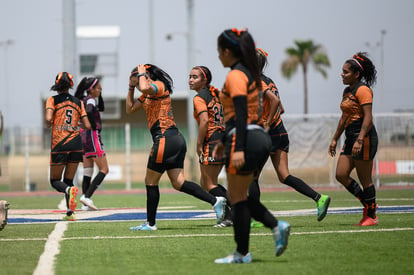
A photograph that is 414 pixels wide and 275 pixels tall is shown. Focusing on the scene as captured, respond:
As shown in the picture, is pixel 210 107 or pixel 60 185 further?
pixel 60 185

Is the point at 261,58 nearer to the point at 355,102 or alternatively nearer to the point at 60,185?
the point at 355,102

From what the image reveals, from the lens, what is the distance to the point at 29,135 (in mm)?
28531

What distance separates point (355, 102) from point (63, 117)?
15.2ft

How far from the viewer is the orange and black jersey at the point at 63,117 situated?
11914 mm

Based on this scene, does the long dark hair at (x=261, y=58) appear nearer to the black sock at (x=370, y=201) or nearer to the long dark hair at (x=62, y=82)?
the black sock at (x=370, y=201)

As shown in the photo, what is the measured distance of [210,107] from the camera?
9984 millimetres

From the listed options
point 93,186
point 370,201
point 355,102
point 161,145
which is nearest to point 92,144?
point 93,186

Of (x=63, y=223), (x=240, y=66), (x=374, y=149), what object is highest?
(x=240, y=66)

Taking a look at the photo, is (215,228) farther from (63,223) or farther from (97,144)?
(97,144)

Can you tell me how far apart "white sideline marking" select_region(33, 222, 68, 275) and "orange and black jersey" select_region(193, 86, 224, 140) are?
225 cm

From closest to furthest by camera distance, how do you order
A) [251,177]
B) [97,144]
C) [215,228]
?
1. [251,177]
2. [215,228]
3. [97,144]

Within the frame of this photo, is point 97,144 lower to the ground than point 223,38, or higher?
lower

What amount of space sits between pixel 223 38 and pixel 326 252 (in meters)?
2.22

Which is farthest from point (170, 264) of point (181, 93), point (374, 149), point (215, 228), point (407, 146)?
point (181, 93)
